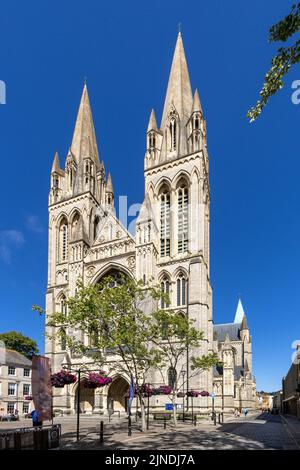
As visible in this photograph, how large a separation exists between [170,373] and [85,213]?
24374 mm

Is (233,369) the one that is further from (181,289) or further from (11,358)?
(11,358)

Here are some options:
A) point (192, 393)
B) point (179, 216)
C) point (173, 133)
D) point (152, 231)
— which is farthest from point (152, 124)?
point (192, 393)

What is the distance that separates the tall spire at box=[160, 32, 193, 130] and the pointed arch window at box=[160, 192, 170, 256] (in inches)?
411

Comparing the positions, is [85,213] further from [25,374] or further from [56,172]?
[25,374]

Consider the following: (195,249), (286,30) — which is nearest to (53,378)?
(286,30)

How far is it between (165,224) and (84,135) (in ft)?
76.7

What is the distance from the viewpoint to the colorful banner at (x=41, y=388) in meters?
15.0

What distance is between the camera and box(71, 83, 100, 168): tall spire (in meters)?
63.7

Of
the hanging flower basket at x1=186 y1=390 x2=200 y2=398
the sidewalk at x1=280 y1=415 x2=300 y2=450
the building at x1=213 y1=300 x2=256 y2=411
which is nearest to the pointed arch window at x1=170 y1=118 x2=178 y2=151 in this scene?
the hanging flower basket at x1=186 y1=390 x2=200 y2=398

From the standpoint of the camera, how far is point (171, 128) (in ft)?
180

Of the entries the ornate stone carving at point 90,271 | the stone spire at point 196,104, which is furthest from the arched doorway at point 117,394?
→ the stone spire at point 196,104

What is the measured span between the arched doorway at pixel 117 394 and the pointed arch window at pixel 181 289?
418 inches

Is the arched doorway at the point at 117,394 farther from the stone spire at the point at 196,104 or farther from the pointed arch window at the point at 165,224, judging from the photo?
the stone spire at the point at 196,104
